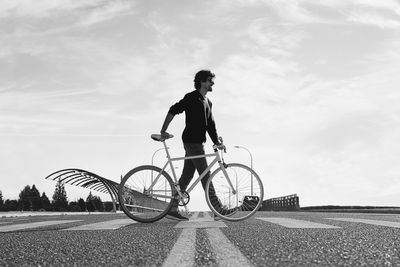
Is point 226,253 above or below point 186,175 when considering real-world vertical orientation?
below

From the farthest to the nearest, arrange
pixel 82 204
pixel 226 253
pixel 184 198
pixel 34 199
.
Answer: pixel 34 199, pixel 82 204, pixel 184 198, pixel 226 253

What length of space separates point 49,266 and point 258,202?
5.13 meters

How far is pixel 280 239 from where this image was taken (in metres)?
4.91

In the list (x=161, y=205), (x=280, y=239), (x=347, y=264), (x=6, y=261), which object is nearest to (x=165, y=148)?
(x=161, y=205)

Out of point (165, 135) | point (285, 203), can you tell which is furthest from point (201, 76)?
point (285, 203)

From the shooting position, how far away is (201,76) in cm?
827

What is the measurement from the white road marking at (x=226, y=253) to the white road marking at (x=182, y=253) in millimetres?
184

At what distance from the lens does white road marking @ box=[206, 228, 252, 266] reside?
3.38 m

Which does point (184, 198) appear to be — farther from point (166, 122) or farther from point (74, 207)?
point (74, 207)

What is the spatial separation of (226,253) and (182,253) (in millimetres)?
339

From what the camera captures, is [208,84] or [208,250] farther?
[208,84]

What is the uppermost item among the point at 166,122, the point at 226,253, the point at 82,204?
the point at 82,204

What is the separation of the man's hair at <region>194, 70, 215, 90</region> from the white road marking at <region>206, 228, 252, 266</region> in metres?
3.63

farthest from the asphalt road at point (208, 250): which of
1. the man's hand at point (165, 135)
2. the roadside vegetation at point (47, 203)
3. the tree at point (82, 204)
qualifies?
the tree at point (82, 204)
